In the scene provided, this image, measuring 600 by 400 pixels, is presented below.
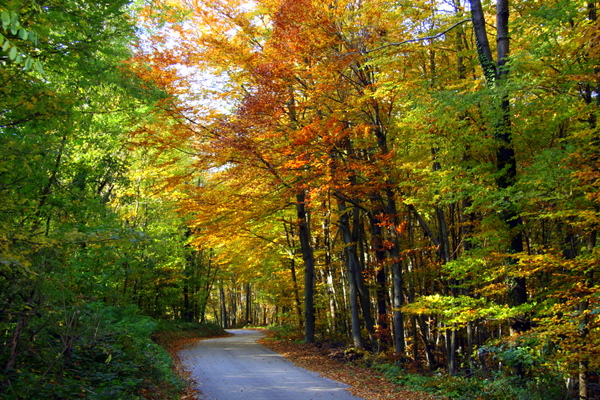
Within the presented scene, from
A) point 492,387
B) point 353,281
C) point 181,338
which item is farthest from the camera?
point 181,338

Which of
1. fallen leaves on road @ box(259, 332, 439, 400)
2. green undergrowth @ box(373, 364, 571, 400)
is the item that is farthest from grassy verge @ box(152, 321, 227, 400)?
green undergrowth @ box(373, 364, 571, 400)

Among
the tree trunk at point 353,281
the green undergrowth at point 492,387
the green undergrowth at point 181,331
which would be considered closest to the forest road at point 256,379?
the green undergrowth at point 492,387

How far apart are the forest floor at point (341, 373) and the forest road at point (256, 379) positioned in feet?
0.98

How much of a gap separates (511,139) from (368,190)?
411 cm

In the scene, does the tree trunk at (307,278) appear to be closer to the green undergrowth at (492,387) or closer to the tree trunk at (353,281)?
the tree trunk at (353,281)

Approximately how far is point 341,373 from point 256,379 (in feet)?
8.32

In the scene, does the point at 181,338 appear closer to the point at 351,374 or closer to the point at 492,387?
the point at 351,374

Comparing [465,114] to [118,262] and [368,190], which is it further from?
[118,262]

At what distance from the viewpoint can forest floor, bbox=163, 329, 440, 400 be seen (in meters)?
8.73

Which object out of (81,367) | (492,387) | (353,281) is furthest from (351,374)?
(81,367)

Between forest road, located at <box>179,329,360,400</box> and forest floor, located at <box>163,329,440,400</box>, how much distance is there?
30 cm

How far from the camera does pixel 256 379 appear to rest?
1014 centimetres

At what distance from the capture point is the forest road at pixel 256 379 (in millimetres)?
8492

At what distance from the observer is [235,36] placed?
14.1 meters
